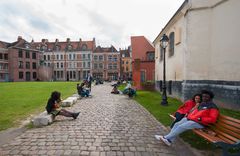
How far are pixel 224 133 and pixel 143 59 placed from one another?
2871cm

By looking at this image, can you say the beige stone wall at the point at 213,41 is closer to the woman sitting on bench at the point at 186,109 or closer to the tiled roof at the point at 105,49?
the woman sitting on bench at the point at 186,109

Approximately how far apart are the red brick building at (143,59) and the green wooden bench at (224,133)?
1664 cm

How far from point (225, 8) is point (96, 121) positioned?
9.06 meters

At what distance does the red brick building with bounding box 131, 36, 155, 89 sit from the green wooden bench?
54.6 ft

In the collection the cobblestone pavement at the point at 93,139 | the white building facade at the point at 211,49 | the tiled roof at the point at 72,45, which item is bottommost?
the cobblestone pavement at the point at 93,139

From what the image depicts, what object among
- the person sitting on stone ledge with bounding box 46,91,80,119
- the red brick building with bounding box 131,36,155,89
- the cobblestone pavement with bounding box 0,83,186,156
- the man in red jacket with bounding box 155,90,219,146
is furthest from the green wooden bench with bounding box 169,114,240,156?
the red brick building with bounding box 131,36,155,89

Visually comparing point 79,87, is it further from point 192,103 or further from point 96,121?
point 192,103

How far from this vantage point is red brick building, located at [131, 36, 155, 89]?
2123 cm

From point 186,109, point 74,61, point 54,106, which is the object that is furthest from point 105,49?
point 186,109

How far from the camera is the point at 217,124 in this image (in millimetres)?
4309

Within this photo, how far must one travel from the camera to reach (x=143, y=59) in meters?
32.3

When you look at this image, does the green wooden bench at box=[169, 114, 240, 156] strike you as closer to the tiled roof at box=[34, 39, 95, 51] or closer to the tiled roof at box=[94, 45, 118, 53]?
the tiled roof at box=[94, 45, 118, 53]

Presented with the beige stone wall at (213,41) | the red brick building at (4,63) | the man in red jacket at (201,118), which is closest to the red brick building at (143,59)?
the beige stone wall at (213,41)

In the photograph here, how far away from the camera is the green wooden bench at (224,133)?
133 inches
